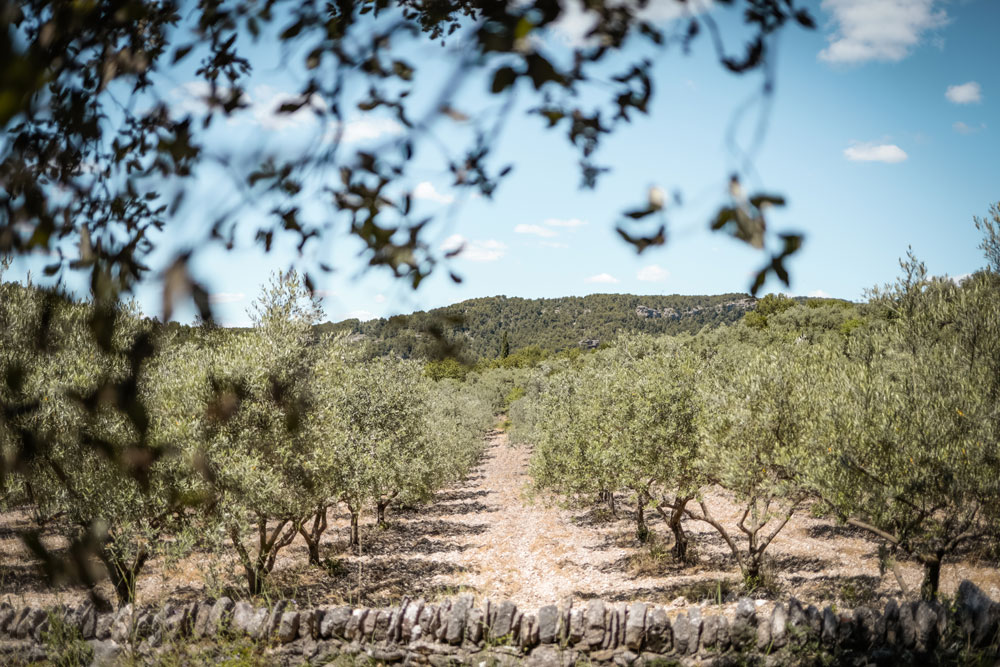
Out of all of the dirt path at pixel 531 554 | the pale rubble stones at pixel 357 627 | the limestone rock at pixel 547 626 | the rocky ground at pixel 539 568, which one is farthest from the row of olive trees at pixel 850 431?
the pale rubble stones at pixel 357 627

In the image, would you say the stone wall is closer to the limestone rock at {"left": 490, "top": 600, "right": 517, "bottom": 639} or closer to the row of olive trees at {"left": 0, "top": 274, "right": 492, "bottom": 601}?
the limestone rock at {"left": 490, "top": 600, "right": 517, "bottom": 639}

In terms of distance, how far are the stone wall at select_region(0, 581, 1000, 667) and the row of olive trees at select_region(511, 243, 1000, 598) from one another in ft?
7.49

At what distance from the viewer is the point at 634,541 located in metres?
20.7

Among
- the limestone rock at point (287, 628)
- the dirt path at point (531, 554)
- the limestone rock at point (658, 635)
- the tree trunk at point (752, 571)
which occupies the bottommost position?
the dirt path at point (531, 554)

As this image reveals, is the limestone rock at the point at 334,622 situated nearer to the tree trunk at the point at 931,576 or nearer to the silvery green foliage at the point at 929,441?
the silvery green foliage at the point at 929,441

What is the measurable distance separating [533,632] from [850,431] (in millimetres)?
6752

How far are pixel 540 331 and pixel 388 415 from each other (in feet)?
563

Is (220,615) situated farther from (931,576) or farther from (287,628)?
(931,576)

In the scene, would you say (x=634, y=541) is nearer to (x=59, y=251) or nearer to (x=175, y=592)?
(x=175, y=592)

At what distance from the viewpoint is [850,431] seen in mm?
10570

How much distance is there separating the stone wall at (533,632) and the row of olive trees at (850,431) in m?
2.28

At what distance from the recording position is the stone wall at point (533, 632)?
7598 millimetres

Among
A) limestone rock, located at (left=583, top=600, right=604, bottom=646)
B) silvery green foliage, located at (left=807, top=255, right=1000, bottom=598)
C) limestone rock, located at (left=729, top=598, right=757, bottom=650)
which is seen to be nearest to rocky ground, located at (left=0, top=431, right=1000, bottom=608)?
silvery green foliage, located at (left=807, top=255, right=1000, bottom=598)

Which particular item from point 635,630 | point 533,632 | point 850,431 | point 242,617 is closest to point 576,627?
point 533,632
